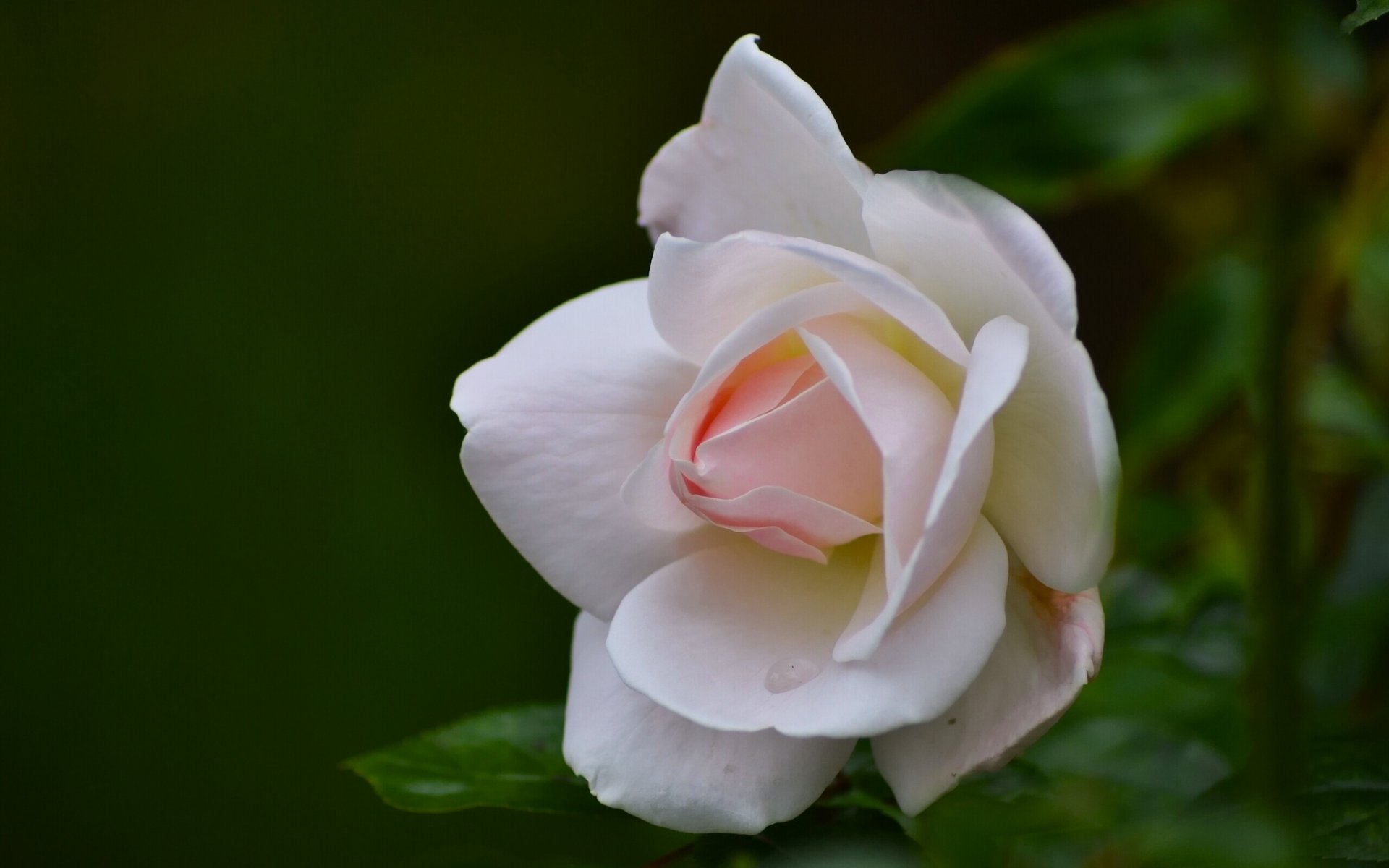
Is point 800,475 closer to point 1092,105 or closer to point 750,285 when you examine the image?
point 750,285

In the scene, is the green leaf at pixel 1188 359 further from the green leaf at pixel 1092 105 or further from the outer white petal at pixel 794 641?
the outer white petal at pixel 794 641

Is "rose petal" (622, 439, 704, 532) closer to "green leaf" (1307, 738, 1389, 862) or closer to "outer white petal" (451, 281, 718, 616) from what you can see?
"outer white petal" (451, 281, 718, 616)

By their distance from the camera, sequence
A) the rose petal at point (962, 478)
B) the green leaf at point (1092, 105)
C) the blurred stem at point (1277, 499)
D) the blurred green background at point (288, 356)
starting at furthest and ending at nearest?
the blurred green background at point (288, 356) < the green leaf at point (1092, 105) < the blurred stem at point (1277, 499) < the rose petal at point (962, 478)

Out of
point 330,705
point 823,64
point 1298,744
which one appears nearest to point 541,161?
point 823,64

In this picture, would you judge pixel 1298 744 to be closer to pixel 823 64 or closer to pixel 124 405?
pixel 823 64

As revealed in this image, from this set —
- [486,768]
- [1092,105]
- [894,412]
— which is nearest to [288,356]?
[1092,105]

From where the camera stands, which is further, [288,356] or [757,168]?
[288,356]

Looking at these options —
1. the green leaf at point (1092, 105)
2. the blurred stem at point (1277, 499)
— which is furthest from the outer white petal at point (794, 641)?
the green leaf at point (1092, 105)
